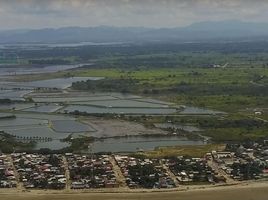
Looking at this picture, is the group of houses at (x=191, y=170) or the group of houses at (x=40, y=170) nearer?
the group of houses at (x=40, y=170)

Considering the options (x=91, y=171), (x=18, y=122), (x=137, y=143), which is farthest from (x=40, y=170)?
(x=18, y=122)

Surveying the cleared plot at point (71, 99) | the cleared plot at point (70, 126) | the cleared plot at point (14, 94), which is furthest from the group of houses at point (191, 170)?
the cleared plot at point (14, 94)

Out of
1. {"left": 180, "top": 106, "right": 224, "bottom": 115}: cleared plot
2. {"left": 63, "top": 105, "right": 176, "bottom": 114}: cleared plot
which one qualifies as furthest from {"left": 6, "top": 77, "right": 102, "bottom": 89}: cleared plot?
{"left": 180, "top": 106, "right": 224, "bottom": 115}: cleared plot

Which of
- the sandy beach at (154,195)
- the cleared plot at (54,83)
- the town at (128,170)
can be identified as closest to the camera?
the sandy beach at (154,195)

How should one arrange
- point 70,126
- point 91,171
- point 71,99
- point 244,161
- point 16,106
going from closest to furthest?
point 91,171
point 244,161
point 70,126
point 16,106
point 71,99

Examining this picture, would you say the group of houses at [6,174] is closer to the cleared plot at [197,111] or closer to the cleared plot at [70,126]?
the cleared plot at [70,126]

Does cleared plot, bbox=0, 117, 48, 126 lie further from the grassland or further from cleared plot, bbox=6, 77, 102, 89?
cleared plot, bbox=6, 77, 102, 89

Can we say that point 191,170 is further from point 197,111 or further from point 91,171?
point 197,111
